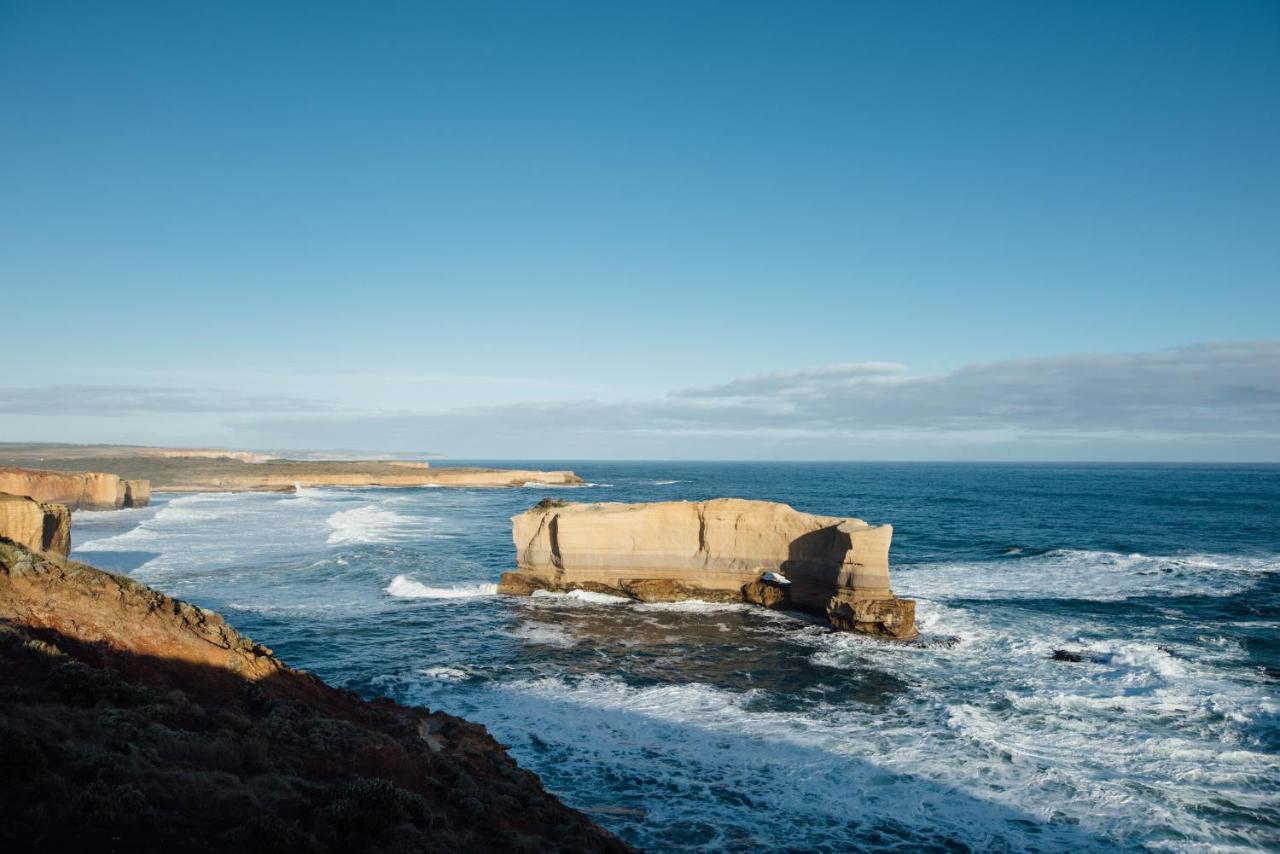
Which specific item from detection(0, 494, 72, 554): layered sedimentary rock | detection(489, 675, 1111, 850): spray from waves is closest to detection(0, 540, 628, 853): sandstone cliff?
detection(489, 675, 1111, 850): spray from waves

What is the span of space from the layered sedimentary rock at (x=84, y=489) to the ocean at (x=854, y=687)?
25631mm

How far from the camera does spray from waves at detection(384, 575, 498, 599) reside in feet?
101

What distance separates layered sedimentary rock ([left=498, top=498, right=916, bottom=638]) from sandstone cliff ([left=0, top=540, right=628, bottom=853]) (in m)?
16.4

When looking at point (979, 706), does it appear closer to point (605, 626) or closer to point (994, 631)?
point (994, 631)

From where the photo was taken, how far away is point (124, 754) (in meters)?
8.59

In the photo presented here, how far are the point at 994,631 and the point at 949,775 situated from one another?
12.3 metres

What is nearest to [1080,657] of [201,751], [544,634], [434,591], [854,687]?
[854,687]

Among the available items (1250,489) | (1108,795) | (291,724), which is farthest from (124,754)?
(1250,489)

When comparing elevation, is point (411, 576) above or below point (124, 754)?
below

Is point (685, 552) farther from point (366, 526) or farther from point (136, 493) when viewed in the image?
point (136, 493)

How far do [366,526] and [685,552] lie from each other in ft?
108

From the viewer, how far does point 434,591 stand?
31594 millimetres

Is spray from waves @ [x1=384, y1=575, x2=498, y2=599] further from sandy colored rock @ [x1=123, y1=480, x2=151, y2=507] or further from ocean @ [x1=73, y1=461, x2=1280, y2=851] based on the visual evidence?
sandy colored rock @ [x1=123, y1=480, x2=151, y2=507]

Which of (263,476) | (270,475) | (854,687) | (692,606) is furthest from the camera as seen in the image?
(270,475)
